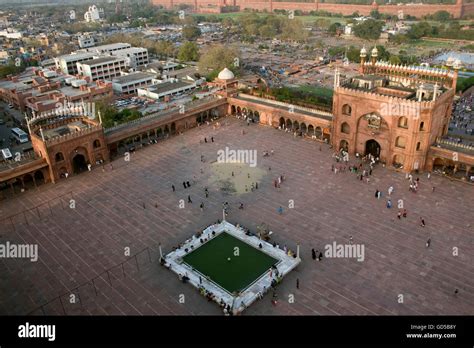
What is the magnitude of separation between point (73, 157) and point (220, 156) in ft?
56.3

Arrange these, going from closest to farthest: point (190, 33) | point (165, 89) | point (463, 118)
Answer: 1. point (463, 118)
2. point (165, 89)
3. point (190, 33)

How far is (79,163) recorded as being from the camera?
156 ft

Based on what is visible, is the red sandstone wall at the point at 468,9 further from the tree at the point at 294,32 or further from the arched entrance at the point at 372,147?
the arched entrance at the point at 372,147

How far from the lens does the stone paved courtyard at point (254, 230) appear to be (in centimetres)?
2738

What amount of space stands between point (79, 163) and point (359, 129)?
33270mm

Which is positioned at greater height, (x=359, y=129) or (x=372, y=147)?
(x=359, y=129)

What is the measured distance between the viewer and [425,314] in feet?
83.5

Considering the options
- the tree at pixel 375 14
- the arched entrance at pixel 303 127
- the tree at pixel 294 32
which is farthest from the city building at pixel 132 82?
the tree at pixel 375 14

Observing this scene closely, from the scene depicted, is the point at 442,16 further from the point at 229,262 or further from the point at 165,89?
the point at 229,262

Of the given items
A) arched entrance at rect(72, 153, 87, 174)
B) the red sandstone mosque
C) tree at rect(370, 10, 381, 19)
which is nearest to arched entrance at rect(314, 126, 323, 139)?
the red sandstone mosque

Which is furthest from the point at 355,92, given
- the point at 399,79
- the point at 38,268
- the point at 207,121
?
the point at 38,268

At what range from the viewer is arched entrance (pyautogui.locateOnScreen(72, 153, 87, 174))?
46531 mm

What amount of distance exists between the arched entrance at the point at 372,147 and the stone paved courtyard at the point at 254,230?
3.10 meters

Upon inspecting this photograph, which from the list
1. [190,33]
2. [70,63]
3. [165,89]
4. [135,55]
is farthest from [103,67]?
[190,33]
